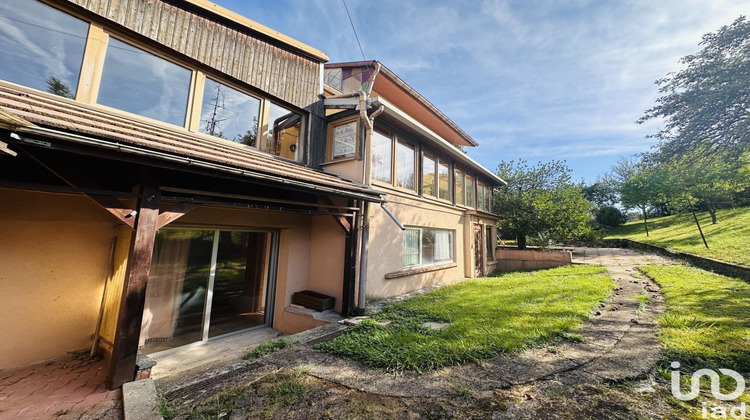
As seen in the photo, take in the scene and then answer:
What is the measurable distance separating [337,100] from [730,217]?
2950cm

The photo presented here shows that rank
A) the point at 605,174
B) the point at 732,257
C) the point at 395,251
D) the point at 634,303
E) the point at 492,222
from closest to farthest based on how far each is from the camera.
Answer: the point at 634,303, the point at 395,251, the point at 732,257, the point at 492,222, the point at 605,174

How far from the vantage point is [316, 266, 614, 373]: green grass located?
377 cm

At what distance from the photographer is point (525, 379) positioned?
3.07 meters

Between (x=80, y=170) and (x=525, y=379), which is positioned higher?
(x=80, y=170)

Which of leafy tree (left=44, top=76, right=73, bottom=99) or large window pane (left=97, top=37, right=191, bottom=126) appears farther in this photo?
large window pane (left=97, top=37, right=191, bottom=126)

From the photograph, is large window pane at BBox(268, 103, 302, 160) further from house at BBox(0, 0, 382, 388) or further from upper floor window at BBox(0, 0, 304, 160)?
upper floor window at BBox(0, 0, 304, 160)

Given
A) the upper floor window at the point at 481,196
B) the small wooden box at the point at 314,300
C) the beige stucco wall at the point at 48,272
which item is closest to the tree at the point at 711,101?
the upper floor window at the point at 481,196

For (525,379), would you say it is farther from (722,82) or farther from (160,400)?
(722,82)

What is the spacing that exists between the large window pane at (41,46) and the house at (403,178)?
4.86 meters

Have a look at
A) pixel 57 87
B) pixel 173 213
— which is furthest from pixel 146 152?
pixel 57 87

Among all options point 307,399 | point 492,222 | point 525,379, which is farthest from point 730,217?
point 307,399

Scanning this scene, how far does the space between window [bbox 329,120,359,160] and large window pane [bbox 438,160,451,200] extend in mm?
4469

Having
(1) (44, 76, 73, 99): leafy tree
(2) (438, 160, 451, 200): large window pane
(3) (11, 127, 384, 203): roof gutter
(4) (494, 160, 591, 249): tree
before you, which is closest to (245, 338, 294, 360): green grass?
(3) (11, 127, 384, 203): roof gutter

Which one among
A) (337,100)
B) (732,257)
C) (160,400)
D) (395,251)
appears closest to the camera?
(160,400)
